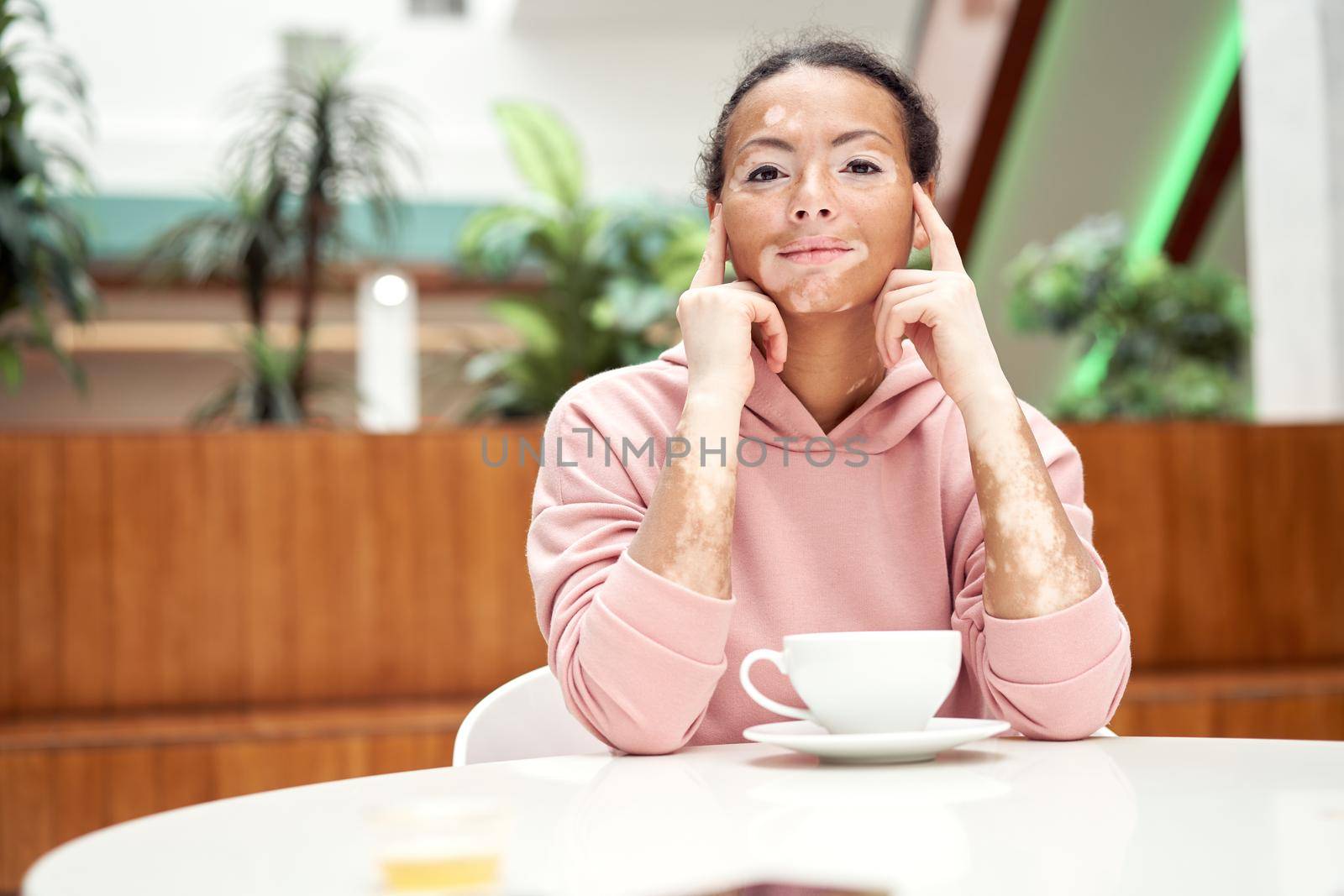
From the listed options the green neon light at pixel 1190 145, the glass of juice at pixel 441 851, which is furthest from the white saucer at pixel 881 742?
the green neon light at pixel 1190 145

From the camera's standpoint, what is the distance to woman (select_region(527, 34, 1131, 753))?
104 centimetres

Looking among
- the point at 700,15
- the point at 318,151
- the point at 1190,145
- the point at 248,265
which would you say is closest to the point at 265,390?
the point at 248,265

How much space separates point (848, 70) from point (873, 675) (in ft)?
2.18

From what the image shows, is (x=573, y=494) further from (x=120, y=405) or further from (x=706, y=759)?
(x=120, y=405)

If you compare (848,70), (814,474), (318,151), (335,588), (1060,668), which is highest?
(318,151)

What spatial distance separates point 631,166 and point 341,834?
26.6 feet

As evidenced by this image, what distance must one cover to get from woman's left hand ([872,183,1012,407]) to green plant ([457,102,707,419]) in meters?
2.81

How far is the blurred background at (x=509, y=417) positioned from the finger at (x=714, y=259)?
0.22 metres

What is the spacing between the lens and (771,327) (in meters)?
1.25

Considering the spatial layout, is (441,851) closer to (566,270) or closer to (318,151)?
(318,151)

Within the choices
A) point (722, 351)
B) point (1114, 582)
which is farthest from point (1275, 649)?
point (722, 351)

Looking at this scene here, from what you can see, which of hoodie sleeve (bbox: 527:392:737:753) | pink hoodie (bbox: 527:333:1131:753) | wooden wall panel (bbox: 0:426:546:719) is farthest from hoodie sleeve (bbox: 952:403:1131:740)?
wooden wall panel (bbox: 0:426:546:719)

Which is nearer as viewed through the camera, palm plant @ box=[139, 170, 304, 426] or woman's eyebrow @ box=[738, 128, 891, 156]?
→ woman's eyebrow @ box=[738, 128, 891, 156]

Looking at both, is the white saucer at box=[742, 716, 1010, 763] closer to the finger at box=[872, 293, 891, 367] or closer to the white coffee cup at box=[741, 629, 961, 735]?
the white coffee cup at box=[741, 629, 961, 735]
